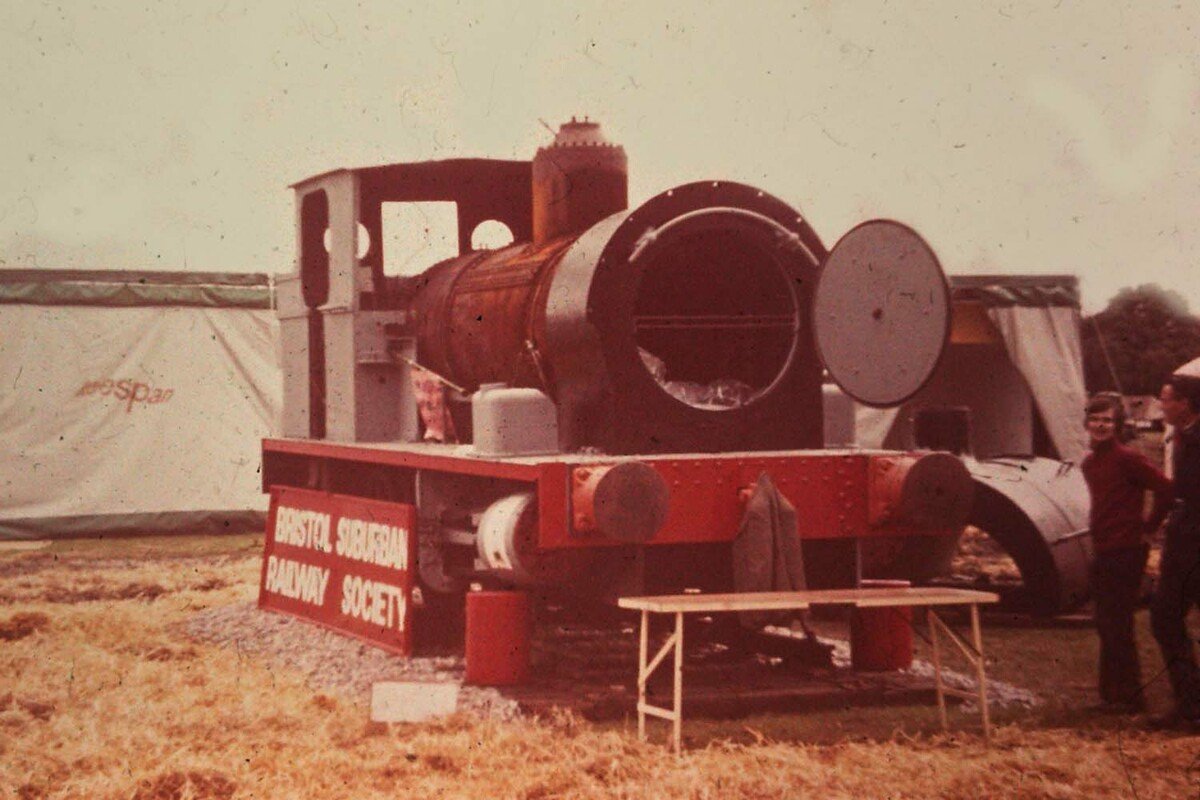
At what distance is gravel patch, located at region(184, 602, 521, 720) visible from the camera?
7180mm

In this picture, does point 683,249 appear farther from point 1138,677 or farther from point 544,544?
point 1138,677

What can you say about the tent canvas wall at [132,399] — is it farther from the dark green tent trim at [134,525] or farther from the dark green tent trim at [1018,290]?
the dark green tent trim at [1018,290]

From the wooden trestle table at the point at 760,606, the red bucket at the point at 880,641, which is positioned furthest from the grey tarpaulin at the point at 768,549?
the red bucket at the point at 880,641

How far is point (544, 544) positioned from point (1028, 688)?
2.35 meters

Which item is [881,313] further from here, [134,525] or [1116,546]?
[134,525]

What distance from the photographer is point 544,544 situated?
668cm

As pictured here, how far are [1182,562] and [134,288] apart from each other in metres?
11.1

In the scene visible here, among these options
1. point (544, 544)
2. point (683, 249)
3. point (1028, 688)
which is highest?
point (683, 249)

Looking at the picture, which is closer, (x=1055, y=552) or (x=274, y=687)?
(x=274, y=687)

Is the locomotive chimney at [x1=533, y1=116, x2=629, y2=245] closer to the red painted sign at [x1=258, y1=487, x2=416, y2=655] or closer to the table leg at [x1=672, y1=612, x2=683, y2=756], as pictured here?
the red painted sign at [x1=258, y1=487, x2=416, y2=655]

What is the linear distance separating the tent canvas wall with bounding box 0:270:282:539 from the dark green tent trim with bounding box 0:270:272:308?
0.01m

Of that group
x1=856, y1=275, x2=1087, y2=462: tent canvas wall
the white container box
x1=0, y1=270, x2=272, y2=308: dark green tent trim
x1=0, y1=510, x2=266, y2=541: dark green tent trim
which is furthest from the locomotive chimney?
x1=0, y1=510, x2=266, y2=541: dark green tent trim

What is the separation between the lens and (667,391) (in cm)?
737

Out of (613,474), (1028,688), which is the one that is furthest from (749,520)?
(1028,688)
